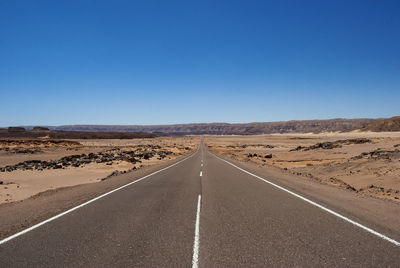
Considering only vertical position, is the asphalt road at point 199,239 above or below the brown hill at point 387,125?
below

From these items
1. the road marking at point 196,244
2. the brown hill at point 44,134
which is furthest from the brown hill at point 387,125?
the road marking at point 196,244

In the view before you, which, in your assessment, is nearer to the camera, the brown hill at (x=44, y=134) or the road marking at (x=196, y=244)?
the road marking at (x=196, y=244)

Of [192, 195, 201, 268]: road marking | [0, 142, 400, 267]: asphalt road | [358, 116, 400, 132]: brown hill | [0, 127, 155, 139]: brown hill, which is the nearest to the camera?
[192, 195, 201, 268]: road marking

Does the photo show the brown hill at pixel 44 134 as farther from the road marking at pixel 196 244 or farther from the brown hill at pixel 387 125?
the road marking at pixel 196 244

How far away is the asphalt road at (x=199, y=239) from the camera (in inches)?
198

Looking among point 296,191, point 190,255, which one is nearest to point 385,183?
point 296,191

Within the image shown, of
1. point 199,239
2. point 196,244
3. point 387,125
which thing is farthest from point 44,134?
point 387,125

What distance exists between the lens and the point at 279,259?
505cm

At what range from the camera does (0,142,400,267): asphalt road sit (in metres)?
5.03

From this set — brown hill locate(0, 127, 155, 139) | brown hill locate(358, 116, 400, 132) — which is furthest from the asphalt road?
brown hill locate(358, 116, 400, 132)

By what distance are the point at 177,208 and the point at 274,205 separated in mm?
3164

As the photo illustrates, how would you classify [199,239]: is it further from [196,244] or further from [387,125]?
[387,125]

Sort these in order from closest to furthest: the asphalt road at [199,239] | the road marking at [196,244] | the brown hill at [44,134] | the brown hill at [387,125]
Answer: the road marking at [196,244], the asphalt road at [199,239], the brown hill at [44,134], the brown hill at [387,125]

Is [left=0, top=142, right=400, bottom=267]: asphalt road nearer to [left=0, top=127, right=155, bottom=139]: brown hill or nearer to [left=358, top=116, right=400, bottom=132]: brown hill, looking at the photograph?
[left=0, top=127, right=155, bottom=139]: brown hill
